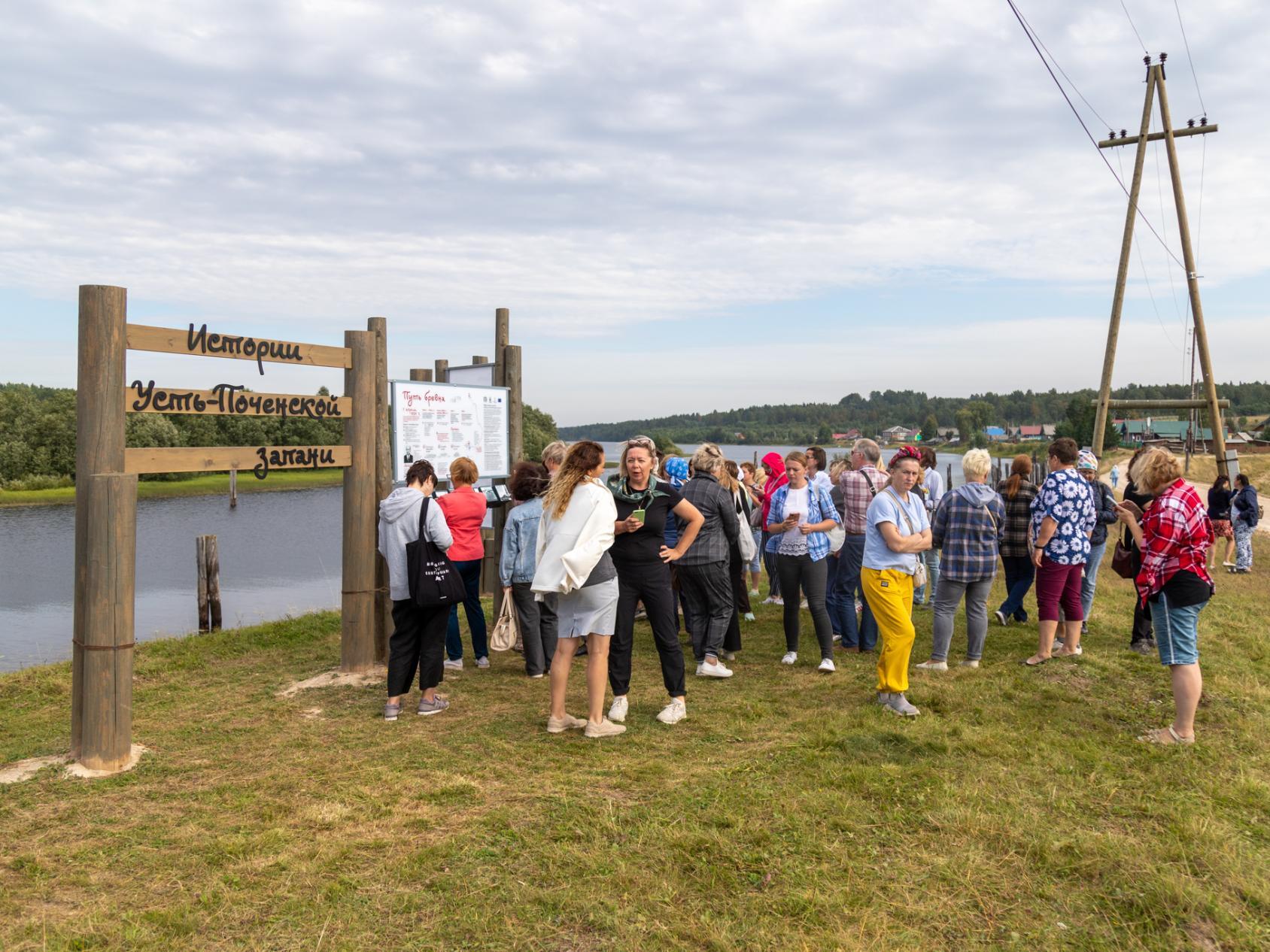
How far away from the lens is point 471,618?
702cm

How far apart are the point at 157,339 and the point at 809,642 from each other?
5.41 meters

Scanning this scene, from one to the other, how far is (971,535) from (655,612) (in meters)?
2.63

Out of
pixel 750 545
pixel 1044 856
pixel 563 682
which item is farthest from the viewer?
pixel 750 545

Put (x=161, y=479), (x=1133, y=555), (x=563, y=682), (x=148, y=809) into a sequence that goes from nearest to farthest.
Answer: (x=148, y=809) → (x=563, y=682) → (x=1133, y=555) → (x=161, y=479)

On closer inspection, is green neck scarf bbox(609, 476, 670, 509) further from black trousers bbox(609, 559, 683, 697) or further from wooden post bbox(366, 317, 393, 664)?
wooden post bbox(366, 317, 393, 664)

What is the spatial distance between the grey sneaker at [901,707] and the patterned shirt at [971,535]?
51.9 inches

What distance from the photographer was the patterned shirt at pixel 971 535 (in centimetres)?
628

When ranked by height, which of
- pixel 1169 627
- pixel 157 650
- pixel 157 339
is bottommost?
pixel 157 650

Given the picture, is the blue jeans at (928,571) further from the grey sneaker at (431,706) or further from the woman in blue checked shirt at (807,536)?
the grey sneaker at (431,706)

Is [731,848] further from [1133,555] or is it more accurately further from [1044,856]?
[1133,555]

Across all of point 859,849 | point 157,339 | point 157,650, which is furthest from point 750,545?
point 157,650

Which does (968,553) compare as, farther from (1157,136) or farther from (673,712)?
(1157,136)

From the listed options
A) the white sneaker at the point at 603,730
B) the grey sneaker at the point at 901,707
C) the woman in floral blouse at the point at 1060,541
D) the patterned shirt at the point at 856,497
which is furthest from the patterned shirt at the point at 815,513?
the white sneaker at the point at 603,730

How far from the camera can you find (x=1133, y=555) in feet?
20.0
